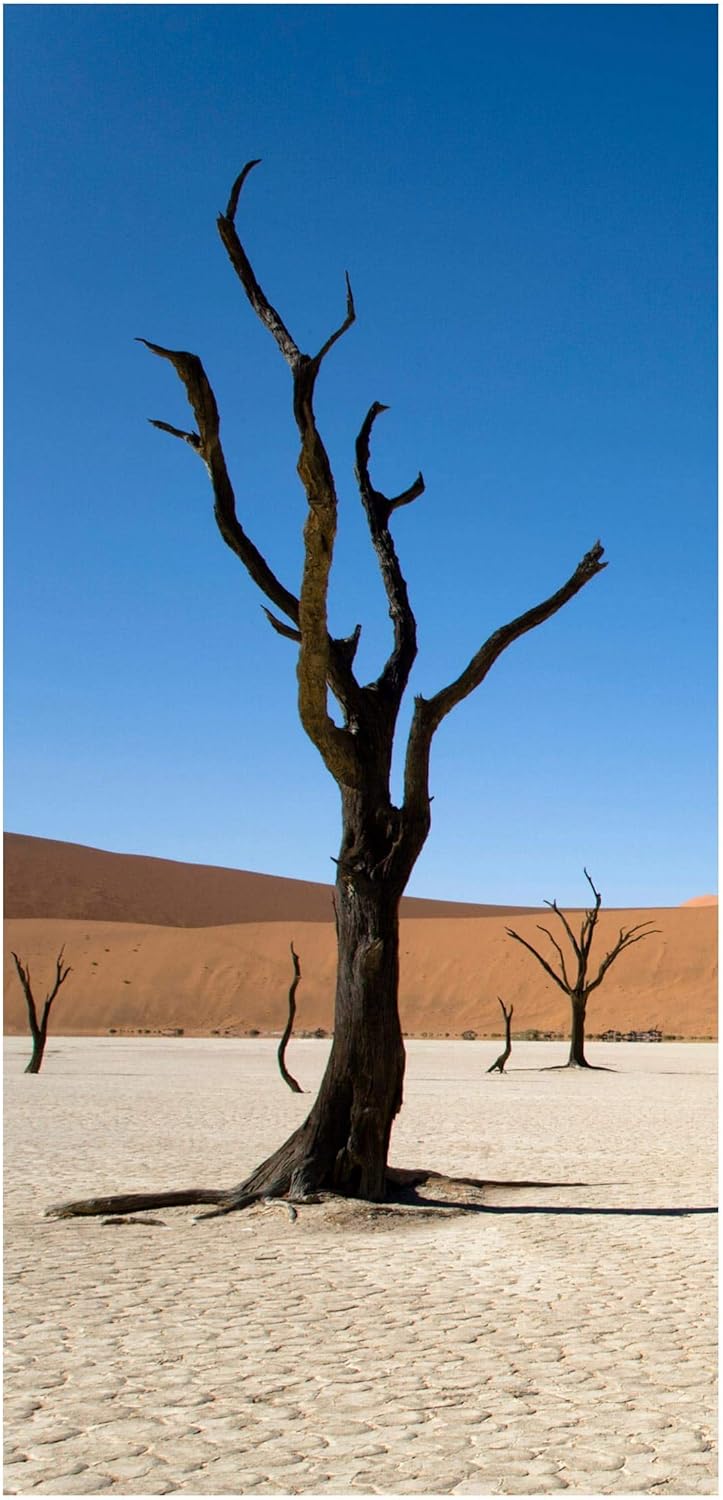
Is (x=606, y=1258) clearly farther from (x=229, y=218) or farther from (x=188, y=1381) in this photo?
(x=229, y=218)

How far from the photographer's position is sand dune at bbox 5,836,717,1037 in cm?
5294

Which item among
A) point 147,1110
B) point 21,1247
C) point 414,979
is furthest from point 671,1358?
point 414,979

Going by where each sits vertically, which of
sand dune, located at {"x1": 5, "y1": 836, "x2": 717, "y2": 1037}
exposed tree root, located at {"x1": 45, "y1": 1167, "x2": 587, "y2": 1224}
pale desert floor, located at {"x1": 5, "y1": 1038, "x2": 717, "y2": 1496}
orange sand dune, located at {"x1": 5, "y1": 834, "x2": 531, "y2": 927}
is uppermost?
orange sand dune, located at {"x1": 5, "y1": 834, "x2": 531, "y2": 927}

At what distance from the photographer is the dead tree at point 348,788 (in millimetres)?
9547

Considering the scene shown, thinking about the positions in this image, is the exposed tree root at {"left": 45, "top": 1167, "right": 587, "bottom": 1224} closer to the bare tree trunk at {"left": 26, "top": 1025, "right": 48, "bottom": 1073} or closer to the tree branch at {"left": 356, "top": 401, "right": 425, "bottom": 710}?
the tree branch at {"left": 356, "top": 401, "right": 425, "bottom": 710}

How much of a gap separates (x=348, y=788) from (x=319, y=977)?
52976 mm

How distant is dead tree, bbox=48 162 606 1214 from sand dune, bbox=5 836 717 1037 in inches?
1553

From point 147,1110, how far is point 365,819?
31.4 ft

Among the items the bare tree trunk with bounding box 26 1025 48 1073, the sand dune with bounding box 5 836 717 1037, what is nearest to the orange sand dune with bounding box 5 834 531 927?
the sand dune with bounding box 5 836 717 1037

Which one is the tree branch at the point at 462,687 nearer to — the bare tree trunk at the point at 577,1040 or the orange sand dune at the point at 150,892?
the bare tree trunk at the point at 577,1040

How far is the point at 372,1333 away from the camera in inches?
252

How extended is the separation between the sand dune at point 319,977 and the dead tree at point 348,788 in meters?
39.5

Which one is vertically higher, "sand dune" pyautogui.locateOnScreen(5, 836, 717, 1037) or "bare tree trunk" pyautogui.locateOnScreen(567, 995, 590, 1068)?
"sand dune" pyautogui.locateOnScreen(5, 836, 717, 1037)

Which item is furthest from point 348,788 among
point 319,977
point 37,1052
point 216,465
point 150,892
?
point 150,892
